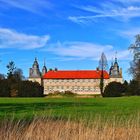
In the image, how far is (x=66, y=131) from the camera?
12.4m

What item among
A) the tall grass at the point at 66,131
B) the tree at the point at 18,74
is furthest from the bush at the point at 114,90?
the tall grass at the point at 66,131

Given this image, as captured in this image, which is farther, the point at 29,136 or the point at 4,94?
the point at 4,94

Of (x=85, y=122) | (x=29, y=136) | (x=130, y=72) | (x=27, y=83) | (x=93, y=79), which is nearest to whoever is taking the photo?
(x=29, y=136)

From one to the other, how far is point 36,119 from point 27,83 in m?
98.7

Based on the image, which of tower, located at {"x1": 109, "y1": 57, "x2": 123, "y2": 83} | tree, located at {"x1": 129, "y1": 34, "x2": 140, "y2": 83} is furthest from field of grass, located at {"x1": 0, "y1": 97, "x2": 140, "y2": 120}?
tower, located at {"x1": 109, "y1": 57, "x2": 123, "y2": 83}

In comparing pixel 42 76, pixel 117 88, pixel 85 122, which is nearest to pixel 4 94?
pixel 117 88

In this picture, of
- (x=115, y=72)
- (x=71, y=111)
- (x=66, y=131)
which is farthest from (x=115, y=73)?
(x=66, y=131)

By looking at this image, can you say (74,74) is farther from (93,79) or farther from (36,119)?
(36,119)

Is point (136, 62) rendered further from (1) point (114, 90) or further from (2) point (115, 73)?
(2) point (115, 73)

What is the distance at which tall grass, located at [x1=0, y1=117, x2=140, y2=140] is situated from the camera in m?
11.9

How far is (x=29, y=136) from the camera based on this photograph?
11742mm

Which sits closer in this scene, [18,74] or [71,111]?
[71,111]

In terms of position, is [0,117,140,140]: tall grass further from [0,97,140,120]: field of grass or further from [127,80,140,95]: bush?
[127,80,140,95]: bush

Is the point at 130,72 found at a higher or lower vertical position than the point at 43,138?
higher
